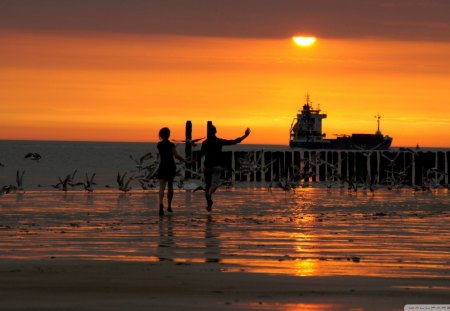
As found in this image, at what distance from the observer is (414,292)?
1190 cm

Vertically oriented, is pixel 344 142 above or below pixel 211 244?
above

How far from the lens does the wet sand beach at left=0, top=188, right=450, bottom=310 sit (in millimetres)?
11414

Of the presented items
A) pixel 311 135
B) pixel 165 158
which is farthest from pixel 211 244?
pixel 311 135

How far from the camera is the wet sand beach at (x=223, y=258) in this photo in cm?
1141

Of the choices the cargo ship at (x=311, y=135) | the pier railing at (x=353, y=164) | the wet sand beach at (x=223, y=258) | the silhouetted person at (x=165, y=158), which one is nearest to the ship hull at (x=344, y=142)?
the cargo ship at (x=311, y=135)

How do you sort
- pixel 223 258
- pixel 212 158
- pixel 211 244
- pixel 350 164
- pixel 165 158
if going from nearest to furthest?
pixel 223 258
pixel 211 244
pixel 165 158
pixel 212 158
pixel 350 164

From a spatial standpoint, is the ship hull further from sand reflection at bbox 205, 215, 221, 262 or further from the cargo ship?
sand reflection at bbox 205, 215, 221, 262

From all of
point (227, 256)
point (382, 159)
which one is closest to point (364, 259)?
point (227, 256)

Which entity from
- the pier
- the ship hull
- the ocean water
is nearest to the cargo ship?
the ship hull

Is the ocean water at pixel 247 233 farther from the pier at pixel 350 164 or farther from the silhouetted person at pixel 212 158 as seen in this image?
the pier at pixel 350 164

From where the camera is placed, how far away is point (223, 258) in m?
15.6

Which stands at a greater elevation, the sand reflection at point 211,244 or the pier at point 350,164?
the pier at point 350,164

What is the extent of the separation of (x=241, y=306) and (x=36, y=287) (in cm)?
245

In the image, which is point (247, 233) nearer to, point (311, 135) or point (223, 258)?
point (223, 258)
